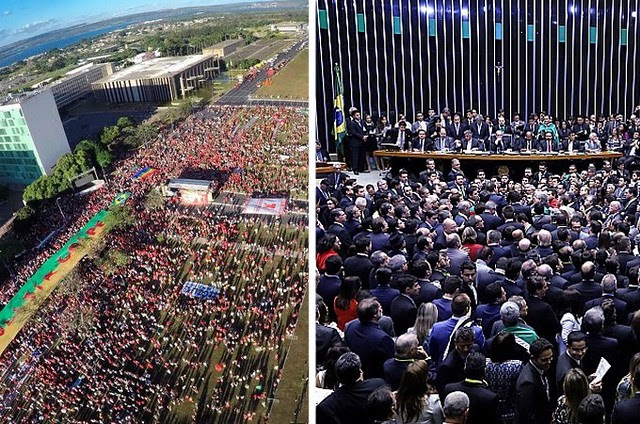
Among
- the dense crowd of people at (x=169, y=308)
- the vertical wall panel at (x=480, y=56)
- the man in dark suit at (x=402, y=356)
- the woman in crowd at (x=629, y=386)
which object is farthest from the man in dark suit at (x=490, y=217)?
the vertical wall panel at (x=480, y=56)

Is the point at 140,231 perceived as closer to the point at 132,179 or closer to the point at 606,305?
the point at 132,179

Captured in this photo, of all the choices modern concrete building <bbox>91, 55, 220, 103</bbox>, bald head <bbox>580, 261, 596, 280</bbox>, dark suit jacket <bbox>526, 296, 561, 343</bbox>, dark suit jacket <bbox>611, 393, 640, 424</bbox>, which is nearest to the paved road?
modern concrete building <bbox>91, 55, 220, 103</bbox>

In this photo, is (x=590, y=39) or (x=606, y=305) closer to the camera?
(x=606, y=305)

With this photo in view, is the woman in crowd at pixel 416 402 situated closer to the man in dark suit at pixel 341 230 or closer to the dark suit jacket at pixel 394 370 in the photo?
the dark suit jacket at pixel 394 370

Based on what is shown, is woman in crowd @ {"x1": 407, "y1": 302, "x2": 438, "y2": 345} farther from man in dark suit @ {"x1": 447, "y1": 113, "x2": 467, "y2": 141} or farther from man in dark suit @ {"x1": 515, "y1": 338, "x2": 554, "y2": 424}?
man in dark suit @ {"x1": 447, "y1": 113, "x2": 467, "y2": 141}

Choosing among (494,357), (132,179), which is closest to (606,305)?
(494,357)

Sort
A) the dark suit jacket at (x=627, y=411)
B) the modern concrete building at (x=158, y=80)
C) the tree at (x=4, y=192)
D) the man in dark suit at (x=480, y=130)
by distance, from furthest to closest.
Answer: the man in dark suit at (x=480, y=130) → the modern concrete building at (x=158, y=80) → the tree at (x=4, y=192) → the dark suit jacket at (x=627, y=411)

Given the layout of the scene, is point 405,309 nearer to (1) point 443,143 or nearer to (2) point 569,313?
(2) point 569,313
